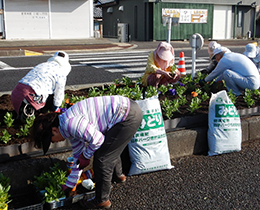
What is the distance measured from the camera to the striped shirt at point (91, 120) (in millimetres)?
3189

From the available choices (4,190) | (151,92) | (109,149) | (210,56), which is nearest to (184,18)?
(210,56)

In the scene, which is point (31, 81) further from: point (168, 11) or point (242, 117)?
point (168, 11)

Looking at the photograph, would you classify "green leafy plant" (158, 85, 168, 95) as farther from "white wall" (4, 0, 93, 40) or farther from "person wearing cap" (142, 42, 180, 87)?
"white wall" (4, 0, 93, 40)

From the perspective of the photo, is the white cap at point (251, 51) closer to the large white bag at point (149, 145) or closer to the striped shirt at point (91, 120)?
the large white bag at point (149, 145)

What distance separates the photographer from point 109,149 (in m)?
3.49

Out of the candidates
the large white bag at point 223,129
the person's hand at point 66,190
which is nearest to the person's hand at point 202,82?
the large white bag at point 223,129

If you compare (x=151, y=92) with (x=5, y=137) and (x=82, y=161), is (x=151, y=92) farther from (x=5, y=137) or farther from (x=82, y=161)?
(x=82, y=161)

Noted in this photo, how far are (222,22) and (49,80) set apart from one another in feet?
89.6

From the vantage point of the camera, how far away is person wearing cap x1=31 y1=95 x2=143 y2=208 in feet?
10.5

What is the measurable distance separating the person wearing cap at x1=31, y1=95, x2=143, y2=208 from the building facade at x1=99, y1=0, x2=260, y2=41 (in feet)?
74.0

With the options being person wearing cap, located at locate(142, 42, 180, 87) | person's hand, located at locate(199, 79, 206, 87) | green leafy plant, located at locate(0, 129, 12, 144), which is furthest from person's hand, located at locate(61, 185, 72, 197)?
person's hand, located at locate(199, 79, 206, 87)

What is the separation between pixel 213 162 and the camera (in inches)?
180

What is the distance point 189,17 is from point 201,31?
169 cm

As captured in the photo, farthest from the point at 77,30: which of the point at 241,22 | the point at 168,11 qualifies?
the point at 241,22
